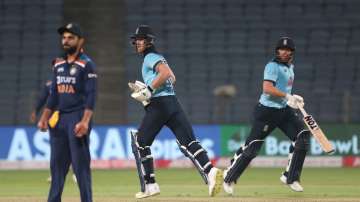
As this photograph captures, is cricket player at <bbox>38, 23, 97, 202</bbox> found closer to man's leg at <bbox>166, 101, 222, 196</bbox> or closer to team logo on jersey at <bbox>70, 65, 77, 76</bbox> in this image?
team logo on jersey at <bbox>70, 65, 77, 76</bbox>

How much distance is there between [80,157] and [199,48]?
16.9 metres

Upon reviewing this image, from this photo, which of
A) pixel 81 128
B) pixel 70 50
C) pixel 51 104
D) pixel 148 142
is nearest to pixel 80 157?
pixel 81 128

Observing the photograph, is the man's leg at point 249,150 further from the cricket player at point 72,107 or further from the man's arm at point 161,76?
the cricket player at point 72,107

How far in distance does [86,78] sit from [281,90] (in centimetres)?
445

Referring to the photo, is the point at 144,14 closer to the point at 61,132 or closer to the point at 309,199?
the point at 309,199

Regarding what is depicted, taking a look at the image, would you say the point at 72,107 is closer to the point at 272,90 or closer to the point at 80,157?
the point at 80,157

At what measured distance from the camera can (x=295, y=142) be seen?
44.4ft

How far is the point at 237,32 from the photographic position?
26.7m

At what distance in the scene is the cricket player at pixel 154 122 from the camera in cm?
1244

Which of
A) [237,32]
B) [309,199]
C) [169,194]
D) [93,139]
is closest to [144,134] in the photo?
[169,194]

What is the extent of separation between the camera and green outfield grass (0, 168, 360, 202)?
1297cm

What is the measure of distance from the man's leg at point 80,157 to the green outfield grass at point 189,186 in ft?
8.62

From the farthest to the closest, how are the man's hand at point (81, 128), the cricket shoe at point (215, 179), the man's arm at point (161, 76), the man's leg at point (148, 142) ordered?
the man's leg at point (148, 142) → the cricket shoe at point (215, 179) → the man's arm at point (161, 76) → the man's hand at point (81, 128)

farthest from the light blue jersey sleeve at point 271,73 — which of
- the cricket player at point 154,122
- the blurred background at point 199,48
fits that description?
the blurred background at point 199,48
